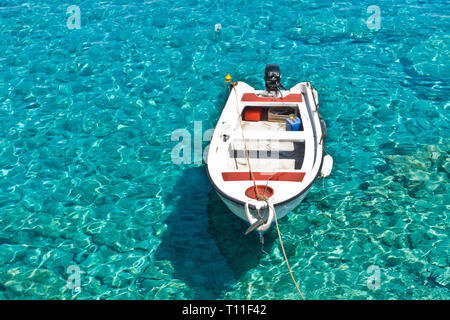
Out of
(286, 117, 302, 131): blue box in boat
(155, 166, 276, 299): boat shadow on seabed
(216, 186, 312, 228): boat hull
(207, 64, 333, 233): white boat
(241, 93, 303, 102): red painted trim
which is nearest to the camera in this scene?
(216, 186, 312, 228): boat hull

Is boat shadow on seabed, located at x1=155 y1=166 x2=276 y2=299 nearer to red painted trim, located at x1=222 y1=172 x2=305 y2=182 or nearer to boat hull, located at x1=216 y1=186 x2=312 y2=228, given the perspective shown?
boat hull, located at x1=216 y1=186 x2=312 y2=228

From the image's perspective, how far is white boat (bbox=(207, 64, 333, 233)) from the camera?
1084cm

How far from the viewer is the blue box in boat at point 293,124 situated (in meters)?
14.2

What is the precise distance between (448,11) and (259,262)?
63.8 feet

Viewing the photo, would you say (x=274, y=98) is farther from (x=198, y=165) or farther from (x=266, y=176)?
(x=266, y=176)

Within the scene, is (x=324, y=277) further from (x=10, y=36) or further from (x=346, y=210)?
(x=10, y=36)

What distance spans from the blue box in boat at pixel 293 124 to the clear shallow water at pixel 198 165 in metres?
1.87

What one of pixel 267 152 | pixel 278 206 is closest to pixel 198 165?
pixel 267 152

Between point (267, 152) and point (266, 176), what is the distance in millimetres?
2233

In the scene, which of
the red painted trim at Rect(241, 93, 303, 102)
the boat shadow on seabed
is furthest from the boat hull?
the red painted trim at Rect(241, 93, 303, 102)

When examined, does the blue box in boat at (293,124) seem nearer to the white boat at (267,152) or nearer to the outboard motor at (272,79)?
the white boat at (267,152)

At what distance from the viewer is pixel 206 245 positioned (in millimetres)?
12281

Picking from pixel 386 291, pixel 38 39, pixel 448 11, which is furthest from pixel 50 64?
pixel 448 11

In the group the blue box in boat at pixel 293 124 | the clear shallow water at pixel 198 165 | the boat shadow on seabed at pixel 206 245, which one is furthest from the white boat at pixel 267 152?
the clear shallow water at pixel 198 165
